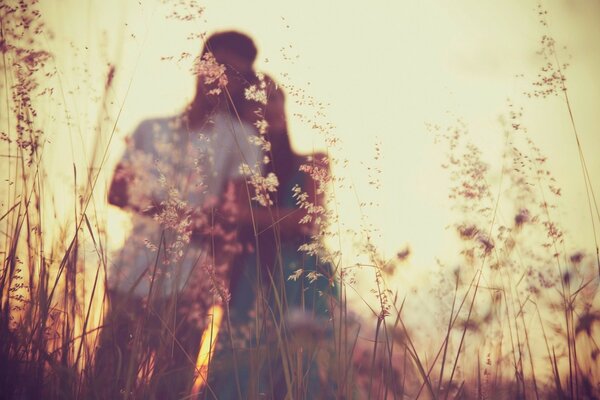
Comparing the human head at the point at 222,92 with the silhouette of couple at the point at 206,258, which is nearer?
the silhouette of couple at the point at 206,258

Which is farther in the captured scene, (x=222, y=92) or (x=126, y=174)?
(x=126, y=174)

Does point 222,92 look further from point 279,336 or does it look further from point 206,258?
point 279,336

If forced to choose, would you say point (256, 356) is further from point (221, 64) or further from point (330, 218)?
point (221, 64)

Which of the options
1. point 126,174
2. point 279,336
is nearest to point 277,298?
point 279,336

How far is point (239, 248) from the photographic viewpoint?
157 centimetres

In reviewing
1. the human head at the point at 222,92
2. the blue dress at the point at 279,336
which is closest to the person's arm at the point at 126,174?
the human head at the point at 222,92

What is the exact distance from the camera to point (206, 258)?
1270 millimetres

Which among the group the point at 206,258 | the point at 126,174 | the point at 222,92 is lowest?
the point at 206,258

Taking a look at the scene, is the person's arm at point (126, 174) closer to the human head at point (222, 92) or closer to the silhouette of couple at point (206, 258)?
the silhouette of couple at point (206, 258)

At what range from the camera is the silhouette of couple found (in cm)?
110

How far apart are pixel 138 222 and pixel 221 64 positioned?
0.52m

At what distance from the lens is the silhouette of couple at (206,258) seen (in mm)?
1097

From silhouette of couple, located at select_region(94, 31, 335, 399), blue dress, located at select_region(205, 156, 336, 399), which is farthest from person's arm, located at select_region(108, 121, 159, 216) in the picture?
blue dress, located at select_region(205, 156, 336, 399)

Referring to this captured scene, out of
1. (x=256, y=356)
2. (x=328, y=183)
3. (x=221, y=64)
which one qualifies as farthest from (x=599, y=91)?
(x=256, y=356)
